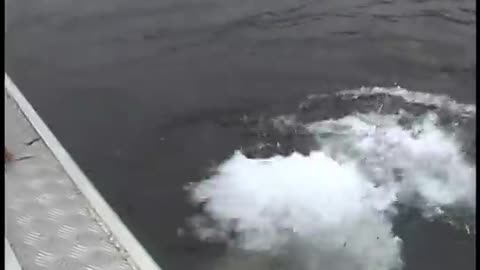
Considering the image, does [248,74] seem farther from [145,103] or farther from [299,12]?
[299,12]

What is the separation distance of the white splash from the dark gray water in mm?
271

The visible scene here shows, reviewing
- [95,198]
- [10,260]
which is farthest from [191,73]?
[10,260]

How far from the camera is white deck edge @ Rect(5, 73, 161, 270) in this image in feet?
18.4

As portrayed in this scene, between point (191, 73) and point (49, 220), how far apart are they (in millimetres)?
4115

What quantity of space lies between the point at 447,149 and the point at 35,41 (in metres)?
6.59

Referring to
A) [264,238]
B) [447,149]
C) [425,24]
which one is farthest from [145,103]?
[425,24]

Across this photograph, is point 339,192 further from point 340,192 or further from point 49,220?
point 49,220

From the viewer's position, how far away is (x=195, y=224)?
6.83 m

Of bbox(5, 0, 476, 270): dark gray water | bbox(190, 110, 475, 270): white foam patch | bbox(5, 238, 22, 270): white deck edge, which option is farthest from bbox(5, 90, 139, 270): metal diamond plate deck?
bbox(190, 110, 475, 270): white foam patch

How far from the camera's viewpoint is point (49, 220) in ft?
20.0

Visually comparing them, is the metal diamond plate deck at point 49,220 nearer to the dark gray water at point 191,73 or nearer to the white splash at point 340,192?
the dark gray water at point 191,73

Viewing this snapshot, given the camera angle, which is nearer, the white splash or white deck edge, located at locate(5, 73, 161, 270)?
white deck edge, located at locate(5, 73, 161, 270)

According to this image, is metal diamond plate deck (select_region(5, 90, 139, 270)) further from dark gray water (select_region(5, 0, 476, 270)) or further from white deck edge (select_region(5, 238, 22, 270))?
dark gray water (select_region(5, 0, 476, 270))

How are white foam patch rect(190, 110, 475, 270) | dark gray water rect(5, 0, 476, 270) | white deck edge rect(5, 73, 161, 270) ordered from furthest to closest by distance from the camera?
dark gray water rect(5, 0, 476, 270) < white foam patch rect(190, 110, 475, 270) < white deck edge rect(5, 73, 161, 270)
